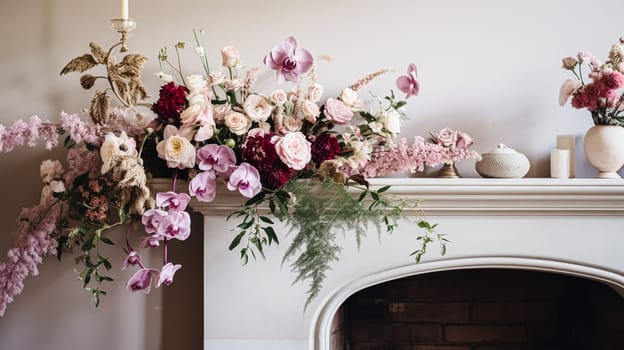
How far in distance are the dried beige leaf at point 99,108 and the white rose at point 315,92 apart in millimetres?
551

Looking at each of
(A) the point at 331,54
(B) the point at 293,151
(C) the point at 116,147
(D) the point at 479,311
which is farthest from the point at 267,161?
(D) the point at 479,311

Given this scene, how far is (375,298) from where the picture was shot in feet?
8.00

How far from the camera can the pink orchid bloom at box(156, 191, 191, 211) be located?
1811 mm

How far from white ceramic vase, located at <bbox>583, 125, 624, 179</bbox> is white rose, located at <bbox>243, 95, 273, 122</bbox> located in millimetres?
864

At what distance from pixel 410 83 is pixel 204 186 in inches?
24.3

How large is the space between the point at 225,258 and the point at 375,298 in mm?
600

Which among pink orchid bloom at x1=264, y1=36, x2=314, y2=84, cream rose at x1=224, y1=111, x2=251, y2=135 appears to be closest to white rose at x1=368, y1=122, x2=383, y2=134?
pink orchid bloom at x1=264, y1=36, x2=314, y2=84

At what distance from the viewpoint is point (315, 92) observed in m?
1.99

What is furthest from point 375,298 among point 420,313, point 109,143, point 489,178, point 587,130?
point 109,143

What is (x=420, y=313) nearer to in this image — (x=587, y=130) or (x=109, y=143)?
(x=587, y=130)

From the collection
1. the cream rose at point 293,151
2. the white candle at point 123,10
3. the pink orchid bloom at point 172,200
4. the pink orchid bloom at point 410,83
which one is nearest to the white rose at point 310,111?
the cream rose at point 293,151

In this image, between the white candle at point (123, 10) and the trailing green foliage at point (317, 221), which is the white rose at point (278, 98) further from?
the white candle at point (123, 10)

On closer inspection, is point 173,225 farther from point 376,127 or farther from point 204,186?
point 376,127

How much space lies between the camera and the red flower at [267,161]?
5.97 feet
